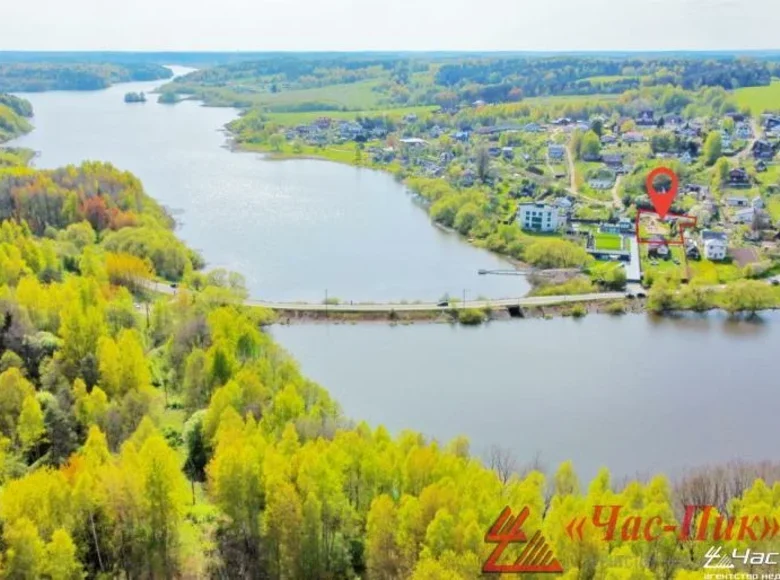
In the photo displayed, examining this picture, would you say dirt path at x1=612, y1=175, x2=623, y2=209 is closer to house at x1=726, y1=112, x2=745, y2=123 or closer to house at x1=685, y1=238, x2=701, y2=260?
house at x1=685, y1=238, x2=701, y2=260

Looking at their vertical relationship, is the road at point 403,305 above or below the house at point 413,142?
below

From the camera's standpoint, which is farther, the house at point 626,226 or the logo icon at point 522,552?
the house at point 626,226

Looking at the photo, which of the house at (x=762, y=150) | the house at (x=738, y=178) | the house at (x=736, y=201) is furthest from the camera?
the house at (x=762, y=150)

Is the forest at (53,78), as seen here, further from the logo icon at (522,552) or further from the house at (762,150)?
the logo icon at (522,552)

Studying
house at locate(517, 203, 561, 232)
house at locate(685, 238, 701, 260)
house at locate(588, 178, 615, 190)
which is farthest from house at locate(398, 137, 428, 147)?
house at locate(685, 238, 701, 260)

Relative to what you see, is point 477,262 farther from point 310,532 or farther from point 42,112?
point 42,112

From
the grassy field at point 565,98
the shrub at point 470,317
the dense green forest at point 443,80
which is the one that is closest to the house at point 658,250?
the shrub at point 470,317
